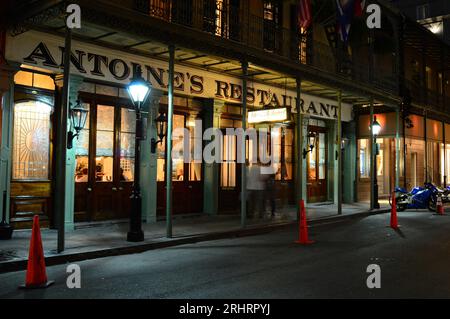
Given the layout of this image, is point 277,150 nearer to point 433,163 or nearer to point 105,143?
point 105,143

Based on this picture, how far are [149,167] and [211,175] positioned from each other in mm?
2577

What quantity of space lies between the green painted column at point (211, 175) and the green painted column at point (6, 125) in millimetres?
6337

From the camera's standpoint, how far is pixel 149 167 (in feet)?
43.8

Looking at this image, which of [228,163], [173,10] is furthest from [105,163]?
[228,163]

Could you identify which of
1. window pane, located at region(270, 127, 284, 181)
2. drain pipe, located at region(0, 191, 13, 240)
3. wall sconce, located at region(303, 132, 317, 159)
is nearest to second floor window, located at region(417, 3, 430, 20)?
wall sconce, located at region(303, 132, 317, 159)

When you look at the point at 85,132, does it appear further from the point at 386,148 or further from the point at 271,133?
the point at 386,148

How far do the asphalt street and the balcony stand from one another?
19.0 ft

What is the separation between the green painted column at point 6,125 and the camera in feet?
34.0

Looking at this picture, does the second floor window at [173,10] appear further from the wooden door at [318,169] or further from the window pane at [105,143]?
the wooden door at [318,169]

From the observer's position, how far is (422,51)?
84.2ft

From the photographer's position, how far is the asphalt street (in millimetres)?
6215

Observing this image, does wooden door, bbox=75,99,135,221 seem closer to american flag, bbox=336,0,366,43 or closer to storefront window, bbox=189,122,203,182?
storefront window, bbox=189,122,203,182
